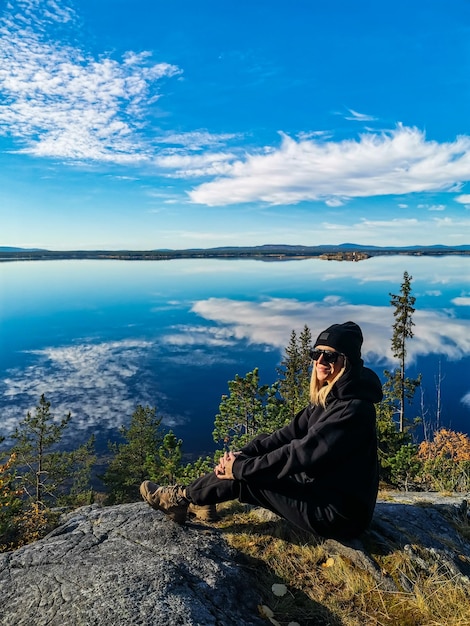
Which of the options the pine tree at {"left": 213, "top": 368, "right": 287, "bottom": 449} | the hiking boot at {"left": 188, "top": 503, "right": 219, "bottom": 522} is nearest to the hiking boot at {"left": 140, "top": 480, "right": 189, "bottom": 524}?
the hiking boot at {"left": 188, "top": 503, "right": 219, "bottom": 522}

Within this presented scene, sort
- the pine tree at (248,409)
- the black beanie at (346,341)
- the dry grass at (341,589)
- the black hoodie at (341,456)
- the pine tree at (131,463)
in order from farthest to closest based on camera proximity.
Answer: the pine tree at (131,463) < the pine tree at (248,409) < the black beanie at (346,341) < the black hoodie at (341,456) < the dry grass at (341,589)

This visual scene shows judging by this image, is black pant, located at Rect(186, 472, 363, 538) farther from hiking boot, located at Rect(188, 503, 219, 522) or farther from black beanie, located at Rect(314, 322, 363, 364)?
black beanie, located at Rect(314, 322, 363, 364)

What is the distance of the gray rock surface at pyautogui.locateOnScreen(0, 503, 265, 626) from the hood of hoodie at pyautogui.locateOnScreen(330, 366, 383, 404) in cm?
222

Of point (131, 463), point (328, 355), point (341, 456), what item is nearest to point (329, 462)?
point (341, 456)

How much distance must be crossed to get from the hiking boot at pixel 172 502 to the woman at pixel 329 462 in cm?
70

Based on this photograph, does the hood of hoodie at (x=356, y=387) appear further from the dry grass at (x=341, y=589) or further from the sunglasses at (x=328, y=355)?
the dry grass at (x=341, y=589)

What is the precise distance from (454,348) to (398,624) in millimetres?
107229

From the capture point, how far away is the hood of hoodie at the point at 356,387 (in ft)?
13.8

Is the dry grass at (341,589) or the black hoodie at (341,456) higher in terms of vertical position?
the black hoodie at (341,456)

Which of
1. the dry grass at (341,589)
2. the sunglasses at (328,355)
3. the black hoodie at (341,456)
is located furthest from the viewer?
the sunglasses at (328,355)

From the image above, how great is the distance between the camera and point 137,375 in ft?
278

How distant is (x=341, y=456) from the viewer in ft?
13.6

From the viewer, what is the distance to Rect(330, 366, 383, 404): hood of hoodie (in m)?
4.20

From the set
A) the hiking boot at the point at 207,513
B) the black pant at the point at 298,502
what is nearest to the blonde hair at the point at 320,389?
the black pant at the point at 298,502
